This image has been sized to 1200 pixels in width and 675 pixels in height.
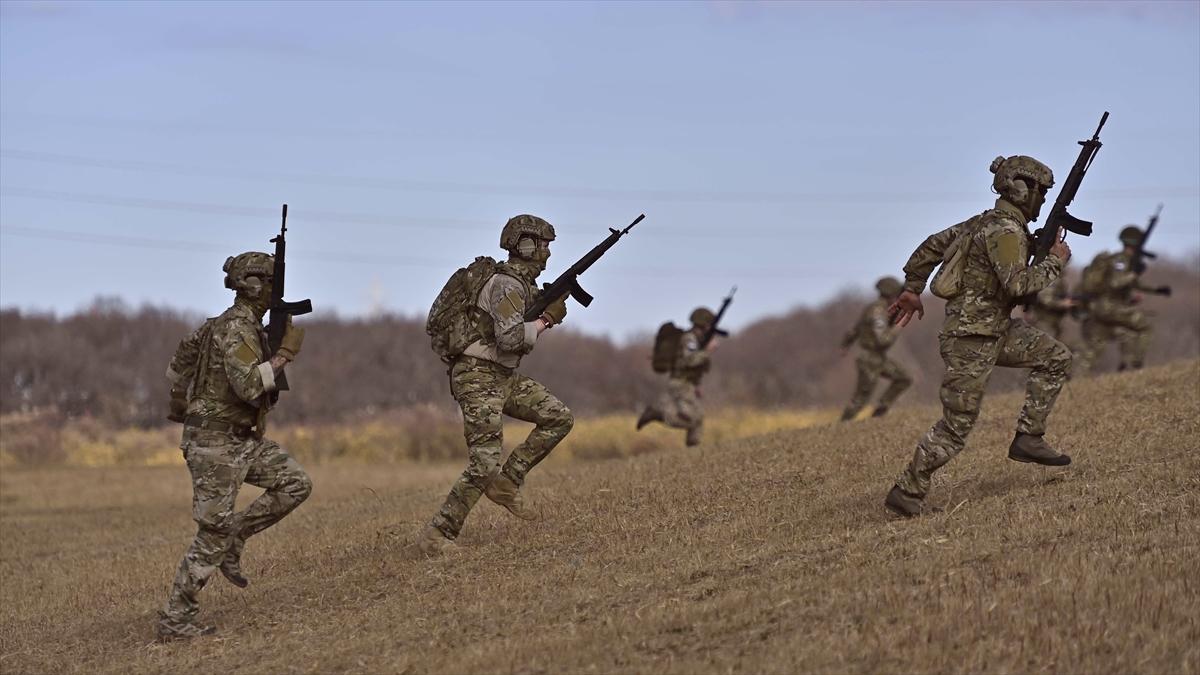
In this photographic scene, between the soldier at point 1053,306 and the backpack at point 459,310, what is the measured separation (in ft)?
47.5

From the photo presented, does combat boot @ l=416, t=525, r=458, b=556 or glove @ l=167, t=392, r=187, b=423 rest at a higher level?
glove @ l=167, t=392, r=187, b=423

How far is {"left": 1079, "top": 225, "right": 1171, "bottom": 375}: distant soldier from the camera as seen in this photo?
24984 mm

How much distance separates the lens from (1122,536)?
1007 cm

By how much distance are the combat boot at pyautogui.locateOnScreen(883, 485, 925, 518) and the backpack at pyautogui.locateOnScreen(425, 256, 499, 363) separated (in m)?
3.17

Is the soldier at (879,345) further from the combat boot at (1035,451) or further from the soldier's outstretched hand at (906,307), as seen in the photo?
the soldier's outstretched hand at (906,307)

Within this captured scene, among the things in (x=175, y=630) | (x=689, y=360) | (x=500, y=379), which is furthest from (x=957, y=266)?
(x=689, y=360)

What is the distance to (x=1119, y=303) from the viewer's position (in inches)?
989

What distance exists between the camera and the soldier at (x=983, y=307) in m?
11.1

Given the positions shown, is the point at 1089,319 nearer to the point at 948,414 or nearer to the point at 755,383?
the point at 948,414

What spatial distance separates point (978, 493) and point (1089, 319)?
1427 centimetres

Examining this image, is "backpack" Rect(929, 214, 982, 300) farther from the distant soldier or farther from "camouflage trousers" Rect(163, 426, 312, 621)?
the distant soldier

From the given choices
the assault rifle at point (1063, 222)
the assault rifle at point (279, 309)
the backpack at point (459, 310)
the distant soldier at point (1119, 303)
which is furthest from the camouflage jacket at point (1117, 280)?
the assault rifle at point (279, 309)

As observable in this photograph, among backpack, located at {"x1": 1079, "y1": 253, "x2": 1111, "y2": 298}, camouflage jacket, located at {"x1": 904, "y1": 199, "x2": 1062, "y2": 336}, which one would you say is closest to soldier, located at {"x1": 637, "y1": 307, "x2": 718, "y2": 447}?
backpack, located at {"x1": 1079, "y1": 253, "x2": 1111, "y2": 298}

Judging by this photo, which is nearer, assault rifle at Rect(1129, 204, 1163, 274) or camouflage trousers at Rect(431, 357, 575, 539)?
camouflage trousers at Rect(431, 357, 575, 539)
